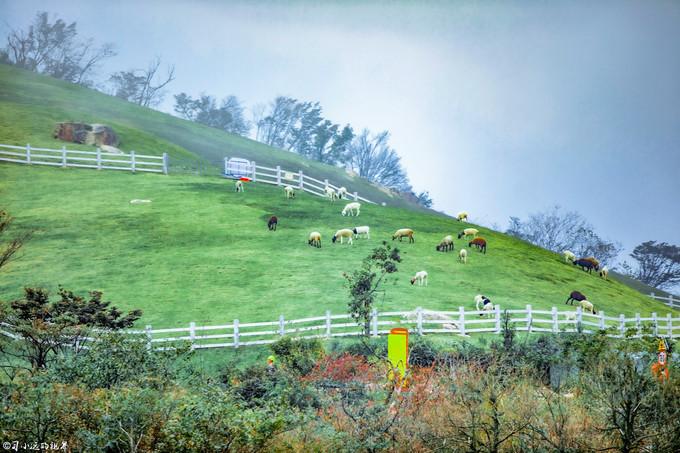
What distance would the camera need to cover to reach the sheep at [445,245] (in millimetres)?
22797

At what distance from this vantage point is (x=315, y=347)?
52.9 feet

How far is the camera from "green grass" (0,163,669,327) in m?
18.9

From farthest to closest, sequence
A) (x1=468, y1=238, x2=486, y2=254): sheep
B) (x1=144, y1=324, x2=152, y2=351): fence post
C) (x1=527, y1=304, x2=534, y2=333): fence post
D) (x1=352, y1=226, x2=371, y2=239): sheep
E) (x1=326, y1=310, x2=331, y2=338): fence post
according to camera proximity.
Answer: (x1=352, y1=226, x2=371, y2=239): sheep, (x1=468, y1=238, x2=486, y2=254): sheep, (x1=527, y1=304, x2=534, y2=333): fence post, (x1=326, y1=310, x2=331, y2=338): fence post, (x1=144, y1=324, x2=152, y2=351): fence post

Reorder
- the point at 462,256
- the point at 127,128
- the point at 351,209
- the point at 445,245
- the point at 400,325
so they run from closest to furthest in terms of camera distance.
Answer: the point at 400,325 < the point at 462,256 < the point at 445,245 < the point at 351,209 < the point at 127,128

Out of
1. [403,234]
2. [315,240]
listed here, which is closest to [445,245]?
[403,234]

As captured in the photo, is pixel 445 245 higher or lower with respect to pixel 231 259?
higher

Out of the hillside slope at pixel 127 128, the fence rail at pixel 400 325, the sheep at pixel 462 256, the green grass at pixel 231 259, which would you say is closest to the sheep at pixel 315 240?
the green grass at pixel 231 259

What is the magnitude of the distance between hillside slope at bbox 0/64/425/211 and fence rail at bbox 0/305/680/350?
632 inches

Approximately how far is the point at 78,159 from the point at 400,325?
56.4 feet

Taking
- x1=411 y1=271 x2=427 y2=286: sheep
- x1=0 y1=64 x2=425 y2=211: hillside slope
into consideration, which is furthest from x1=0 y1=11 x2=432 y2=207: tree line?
x1=411 y1=271 x2=427 y2=286: sheep

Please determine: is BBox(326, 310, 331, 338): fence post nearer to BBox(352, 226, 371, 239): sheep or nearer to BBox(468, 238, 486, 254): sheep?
BBox(352, 226, 371, 239): sheep

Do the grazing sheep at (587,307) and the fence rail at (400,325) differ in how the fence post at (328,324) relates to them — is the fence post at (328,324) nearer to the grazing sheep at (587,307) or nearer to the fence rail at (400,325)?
the fence rail at (400,325)

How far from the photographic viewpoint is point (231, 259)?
20906 mm

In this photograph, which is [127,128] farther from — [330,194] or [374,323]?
[374,323]
